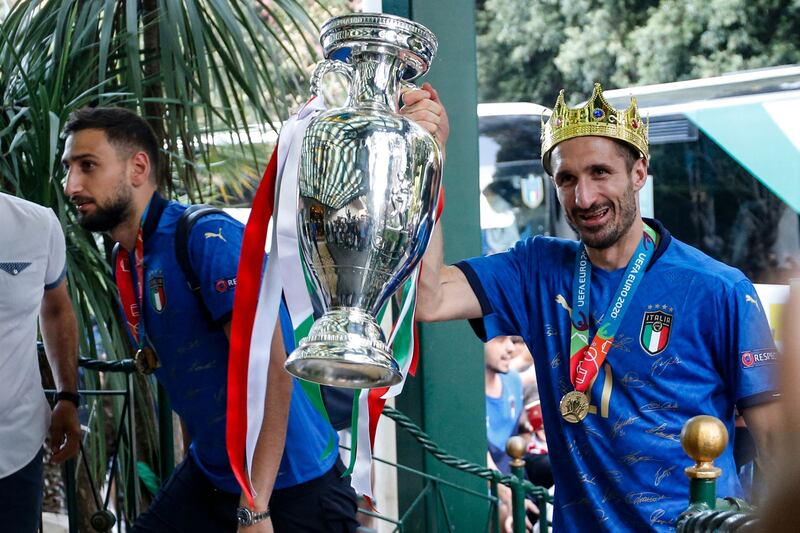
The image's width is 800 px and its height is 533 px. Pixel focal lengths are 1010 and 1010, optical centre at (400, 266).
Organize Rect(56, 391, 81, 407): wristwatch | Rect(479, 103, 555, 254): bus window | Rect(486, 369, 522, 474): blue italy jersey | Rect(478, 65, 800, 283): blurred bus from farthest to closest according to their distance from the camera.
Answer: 1. Rect(479, 103, 555, 254): bus window
2. Rect(478, 65, 800, 283): blurred bus
3. Rect(486, 369, 522, 474): blue italy jersey
4. Rect(56, 391, 81, 407): wristwatch

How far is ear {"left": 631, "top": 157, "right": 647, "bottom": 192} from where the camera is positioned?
2029mm

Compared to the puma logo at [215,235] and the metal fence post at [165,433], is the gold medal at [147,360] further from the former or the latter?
the metal fence post at [165,433]

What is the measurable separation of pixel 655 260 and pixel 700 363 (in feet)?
0.74

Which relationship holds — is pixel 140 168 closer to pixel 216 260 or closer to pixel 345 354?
pixel 216 260

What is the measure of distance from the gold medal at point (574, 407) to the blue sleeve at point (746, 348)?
0.27 meters

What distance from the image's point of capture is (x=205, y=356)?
219 centimetres

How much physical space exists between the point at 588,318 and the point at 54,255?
1462 millimetres

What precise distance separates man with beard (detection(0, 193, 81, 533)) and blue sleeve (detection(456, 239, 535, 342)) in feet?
3.69

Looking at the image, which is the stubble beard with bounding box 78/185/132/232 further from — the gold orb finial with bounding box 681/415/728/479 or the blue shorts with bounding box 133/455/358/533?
the gold orb finial with bounding box 681/415/728/479

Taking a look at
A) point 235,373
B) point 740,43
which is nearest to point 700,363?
point 235,373

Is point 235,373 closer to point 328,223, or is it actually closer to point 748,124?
point 328,223
